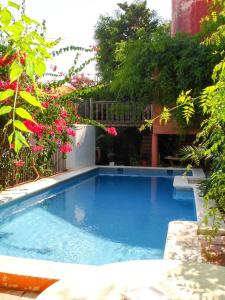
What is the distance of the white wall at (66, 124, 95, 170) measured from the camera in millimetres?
13625

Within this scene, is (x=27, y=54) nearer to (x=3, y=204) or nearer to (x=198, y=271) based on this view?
(x=198, y=271)

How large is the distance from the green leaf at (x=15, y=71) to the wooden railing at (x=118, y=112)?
1440cm

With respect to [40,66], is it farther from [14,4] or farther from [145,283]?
[145,283]

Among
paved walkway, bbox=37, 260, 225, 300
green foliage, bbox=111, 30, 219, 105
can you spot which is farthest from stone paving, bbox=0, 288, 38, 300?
green foliage, bbox=111, 30, 219, 105

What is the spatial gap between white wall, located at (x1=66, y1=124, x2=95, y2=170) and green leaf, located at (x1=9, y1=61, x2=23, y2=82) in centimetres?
1211

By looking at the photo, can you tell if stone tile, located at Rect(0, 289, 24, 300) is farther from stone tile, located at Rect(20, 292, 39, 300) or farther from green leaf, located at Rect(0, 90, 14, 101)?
green leaf, located at Rect(0, 90, 14, 101)

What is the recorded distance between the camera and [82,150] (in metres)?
14.6

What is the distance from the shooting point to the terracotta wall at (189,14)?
51.6 feet

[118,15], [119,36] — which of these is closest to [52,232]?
[119,36]

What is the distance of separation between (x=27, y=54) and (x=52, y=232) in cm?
584

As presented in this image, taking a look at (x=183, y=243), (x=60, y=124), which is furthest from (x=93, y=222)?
(x=183, y=243)

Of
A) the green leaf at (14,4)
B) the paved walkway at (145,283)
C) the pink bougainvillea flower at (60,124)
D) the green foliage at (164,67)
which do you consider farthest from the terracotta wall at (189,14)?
the green leaf at (14,4)

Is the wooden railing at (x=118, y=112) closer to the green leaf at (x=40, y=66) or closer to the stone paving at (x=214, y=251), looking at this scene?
the stone paving at (x=214, y=251)

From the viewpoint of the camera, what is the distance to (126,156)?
17.1 m
